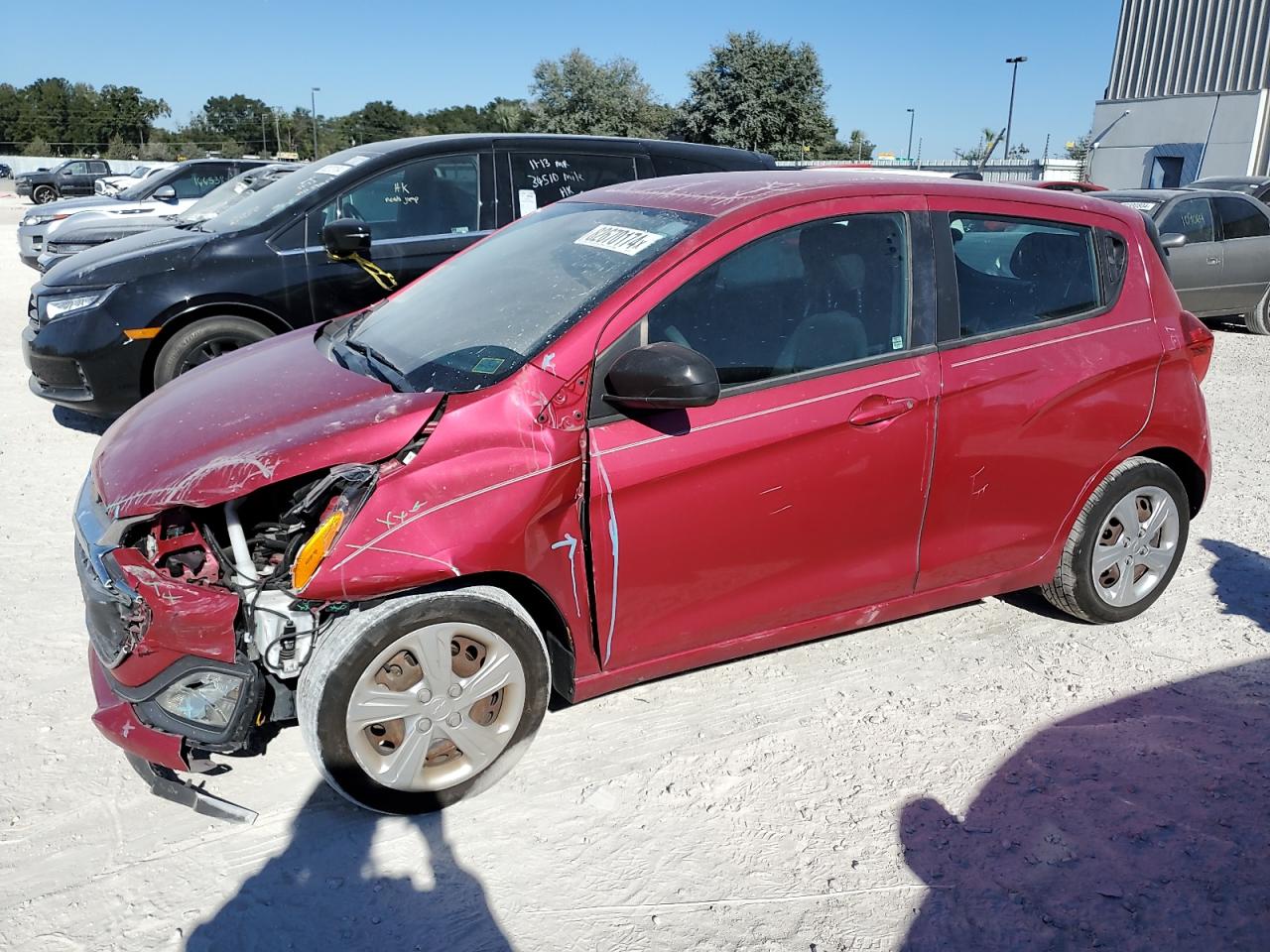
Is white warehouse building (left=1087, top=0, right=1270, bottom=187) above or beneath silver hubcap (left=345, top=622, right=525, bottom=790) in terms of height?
above

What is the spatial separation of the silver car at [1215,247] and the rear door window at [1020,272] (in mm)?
7596

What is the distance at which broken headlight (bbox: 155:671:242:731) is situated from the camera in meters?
2.75

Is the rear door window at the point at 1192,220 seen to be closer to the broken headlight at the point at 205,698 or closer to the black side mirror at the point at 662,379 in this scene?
the black side mirror at the point at 662,379

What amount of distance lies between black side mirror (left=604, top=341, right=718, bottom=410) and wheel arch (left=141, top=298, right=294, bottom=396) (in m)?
4.12

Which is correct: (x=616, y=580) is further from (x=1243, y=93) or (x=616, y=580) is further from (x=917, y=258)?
(x=1243, y=93)

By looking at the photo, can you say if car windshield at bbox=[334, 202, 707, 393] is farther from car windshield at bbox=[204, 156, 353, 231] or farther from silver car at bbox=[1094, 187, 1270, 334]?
silver car at bbox=[1094, 187, 1270, 334]

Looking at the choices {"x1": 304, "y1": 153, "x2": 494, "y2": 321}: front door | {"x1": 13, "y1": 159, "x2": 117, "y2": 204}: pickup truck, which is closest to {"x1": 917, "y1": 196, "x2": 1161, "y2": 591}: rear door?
{"x1": 304, "y1": 153, "x2": 494, "y2": 321}: front door

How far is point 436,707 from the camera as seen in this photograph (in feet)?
9.41

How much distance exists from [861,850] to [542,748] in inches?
42.2

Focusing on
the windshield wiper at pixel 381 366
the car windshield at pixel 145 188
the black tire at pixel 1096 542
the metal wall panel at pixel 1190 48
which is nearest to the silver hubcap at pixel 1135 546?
the black tire at pixel 1096 542

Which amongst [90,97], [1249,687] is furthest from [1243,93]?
[90,97]

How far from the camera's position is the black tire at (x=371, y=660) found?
271cm

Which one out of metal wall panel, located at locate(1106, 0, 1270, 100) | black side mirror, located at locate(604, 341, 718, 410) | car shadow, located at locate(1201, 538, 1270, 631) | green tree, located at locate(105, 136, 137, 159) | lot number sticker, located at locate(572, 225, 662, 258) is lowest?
car shadow, located at locate(1201, 538, 1270, 631)

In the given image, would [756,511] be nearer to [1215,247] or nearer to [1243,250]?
[1215,247]
